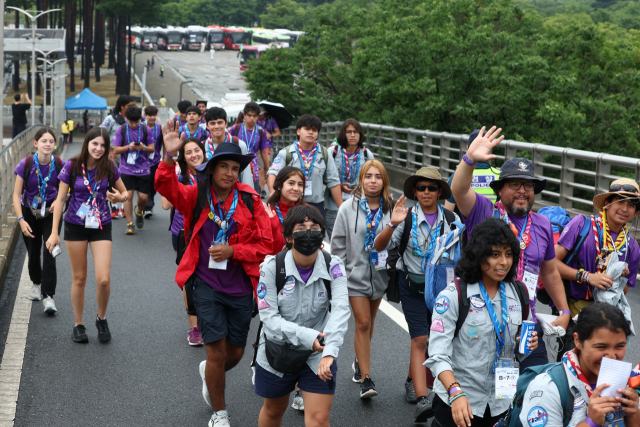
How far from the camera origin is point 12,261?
1016cm

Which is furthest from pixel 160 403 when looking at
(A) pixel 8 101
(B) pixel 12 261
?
(A) pixel 8 101

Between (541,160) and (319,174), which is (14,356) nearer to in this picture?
(319,174)

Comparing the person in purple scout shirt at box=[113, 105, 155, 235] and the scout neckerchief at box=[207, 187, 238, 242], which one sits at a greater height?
the scout neckerchief at box=[207, 187, 238, 242]

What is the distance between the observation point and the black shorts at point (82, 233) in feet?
21.8

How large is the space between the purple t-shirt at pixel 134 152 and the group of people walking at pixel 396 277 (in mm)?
4888

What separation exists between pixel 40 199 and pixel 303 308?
4.60 m

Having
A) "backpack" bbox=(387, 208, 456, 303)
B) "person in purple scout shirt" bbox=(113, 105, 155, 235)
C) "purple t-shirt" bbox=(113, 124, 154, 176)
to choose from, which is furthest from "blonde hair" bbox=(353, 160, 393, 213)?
"purple t-shirt" bbox=(113, 124, 154, 176)

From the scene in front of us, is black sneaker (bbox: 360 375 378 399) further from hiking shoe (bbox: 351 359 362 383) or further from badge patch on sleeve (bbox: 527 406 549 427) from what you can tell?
badge patch on sleeve (bbox: 527 406 549 427)

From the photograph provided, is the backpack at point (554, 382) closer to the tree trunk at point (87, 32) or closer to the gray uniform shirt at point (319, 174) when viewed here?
the gray uniform shirt at point (319, 174)

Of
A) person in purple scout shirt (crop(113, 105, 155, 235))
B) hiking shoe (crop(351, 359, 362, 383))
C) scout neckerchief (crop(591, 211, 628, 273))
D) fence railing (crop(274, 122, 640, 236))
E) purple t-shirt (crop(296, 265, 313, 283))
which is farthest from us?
person in purple scout shirt (crop(113, 105, 155, 235))

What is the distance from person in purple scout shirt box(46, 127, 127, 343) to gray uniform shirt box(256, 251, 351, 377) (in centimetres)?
283

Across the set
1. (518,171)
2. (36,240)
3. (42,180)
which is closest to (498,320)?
(518,171)

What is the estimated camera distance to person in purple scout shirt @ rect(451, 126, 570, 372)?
4438 mm

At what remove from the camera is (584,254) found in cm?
484
